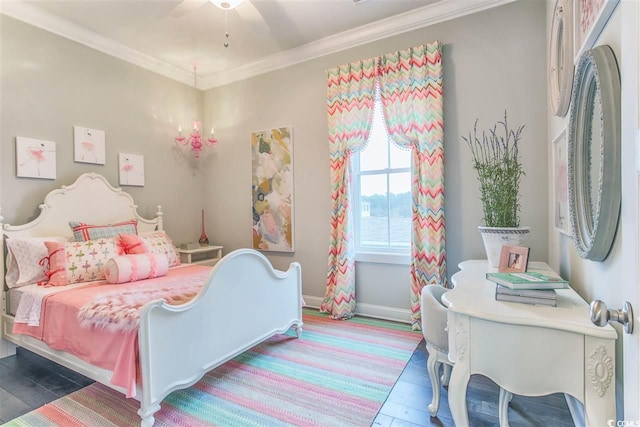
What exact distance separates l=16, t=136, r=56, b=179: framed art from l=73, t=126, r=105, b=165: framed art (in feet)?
0.65

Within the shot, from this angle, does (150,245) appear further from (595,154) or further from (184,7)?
(595,154)

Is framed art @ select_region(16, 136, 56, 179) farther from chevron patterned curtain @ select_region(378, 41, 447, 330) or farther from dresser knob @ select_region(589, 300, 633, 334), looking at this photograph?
dresser knob @ select_region(589, 300, 633, 334)

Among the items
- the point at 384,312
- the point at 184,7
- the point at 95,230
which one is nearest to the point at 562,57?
the point at 384,312

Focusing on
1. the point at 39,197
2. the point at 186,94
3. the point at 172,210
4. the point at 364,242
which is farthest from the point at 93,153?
the point at 364,242

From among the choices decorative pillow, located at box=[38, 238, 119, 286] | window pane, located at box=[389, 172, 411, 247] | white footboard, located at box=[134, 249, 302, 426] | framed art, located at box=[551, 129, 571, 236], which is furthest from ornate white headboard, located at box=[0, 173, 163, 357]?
framed art, located at box=[551, 129, 571, 236]

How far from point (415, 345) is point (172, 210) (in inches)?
125

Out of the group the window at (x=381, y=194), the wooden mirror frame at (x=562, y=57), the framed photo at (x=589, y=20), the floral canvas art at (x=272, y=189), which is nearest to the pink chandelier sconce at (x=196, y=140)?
the floral canvas art at (x=272, y=189)

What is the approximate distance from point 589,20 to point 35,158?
12.7 feet

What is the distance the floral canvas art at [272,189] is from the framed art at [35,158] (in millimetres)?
1922

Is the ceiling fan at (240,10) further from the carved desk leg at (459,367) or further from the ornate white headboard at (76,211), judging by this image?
the carved desk leg at (459,367)

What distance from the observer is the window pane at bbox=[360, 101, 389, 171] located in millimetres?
3251

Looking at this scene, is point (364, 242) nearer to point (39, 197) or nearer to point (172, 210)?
point (172, 210)

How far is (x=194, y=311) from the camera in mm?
1869

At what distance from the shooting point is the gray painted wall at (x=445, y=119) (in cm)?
253
